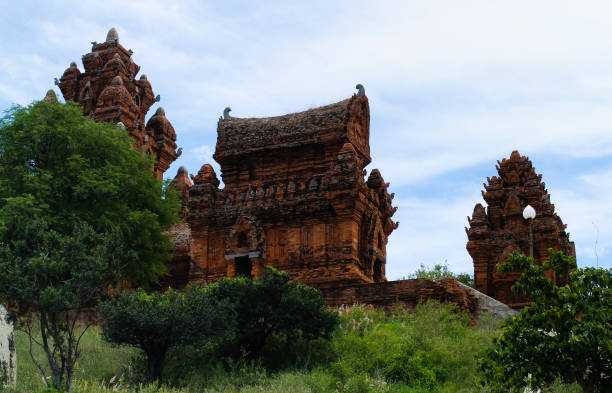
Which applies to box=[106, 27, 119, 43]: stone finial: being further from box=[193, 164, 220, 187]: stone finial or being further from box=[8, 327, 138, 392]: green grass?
box=[8, 327, 138, 392]: green grass

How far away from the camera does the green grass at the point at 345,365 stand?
15.3 meters

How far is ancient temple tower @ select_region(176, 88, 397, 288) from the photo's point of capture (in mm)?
24969

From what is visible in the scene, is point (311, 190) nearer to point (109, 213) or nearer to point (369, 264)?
point (369, 264)

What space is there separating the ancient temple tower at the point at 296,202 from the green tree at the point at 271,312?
Result: 6342 mm

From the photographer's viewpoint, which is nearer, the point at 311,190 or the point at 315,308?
the point at 315,308

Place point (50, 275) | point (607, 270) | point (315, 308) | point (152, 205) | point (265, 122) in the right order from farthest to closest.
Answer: point (265, 122)
point (152, 205)
point (315, 308)
point (50, 275)
point (607, 270)

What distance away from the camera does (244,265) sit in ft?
87.0

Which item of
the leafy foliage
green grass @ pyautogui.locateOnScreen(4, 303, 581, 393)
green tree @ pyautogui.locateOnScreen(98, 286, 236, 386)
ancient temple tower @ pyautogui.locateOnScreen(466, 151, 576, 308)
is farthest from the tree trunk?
ancient temple tower @ pyautogui.locateOnScreen(466, 151, 576, 308)

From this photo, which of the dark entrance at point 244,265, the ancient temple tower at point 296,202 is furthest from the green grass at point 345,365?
the dark entrance at point 244,265

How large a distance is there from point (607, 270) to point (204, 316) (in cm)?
794

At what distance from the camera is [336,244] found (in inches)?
978

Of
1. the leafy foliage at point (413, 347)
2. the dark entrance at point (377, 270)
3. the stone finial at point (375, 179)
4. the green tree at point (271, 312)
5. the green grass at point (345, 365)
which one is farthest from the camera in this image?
the stone finial at point (375, 179)

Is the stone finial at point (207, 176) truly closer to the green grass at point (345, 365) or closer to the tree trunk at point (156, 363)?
the green grass at point (345, 365)

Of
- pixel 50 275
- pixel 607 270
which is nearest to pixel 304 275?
pixel 50 275
